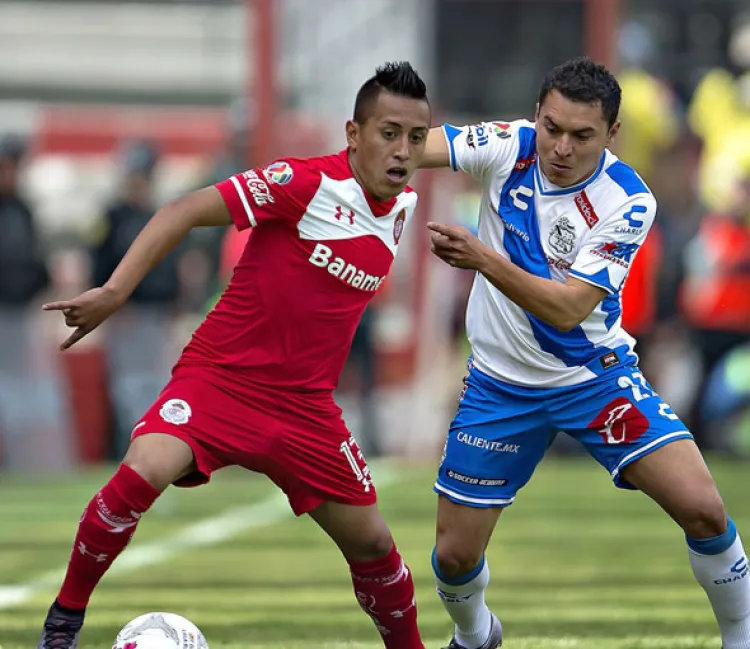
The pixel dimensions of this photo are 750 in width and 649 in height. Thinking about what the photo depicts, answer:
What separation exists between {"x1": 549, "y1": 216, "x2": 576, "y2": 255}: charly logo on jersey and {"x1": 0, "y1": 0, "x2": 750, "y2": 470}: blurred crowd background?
757 centimetres

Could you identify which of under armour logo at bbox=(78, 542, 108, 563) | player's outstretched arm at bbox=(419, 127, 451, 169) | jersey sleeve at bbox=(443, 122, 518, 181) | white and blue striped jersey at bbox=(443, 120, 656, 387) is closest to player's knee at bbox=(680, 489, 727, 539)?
white and blue striped jersey at bbox=(443, 120, 656, 387)

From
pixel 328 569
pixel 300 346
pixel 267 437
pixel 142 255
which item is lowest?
pixel 328 569

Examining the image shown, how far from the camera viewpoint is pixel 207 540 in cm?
995

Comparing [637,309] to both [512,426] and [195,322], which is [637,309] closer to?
[195,322]

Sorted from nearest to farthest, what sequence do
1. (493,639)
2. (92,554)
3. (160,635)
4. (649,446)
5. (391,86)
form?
(160,635) → (92,554) → (391,86) → (649,446) → (493,639)

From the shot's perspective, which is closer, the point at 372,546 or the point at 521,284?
the point at 521,284

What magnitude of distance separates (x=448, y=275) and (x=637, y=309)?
3428 millimetres

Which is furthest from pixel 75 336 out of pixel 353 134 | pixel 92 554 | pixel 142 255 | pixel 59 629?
pixel 353 134

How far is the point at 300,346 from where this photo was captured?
5691 millimetres

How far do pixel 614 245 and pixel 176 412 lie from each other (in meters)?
1.67

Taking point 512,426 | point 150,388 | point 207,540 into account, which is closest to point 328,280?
point 512,426

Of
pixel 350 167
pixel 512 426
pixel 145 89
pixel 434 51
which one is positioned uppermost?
pixel 350 167

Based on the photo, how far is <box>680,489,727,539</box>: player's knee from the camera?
18.4 ft

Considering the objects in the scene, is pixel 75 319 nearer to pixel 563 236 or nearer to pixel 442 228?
pixel 442 228
